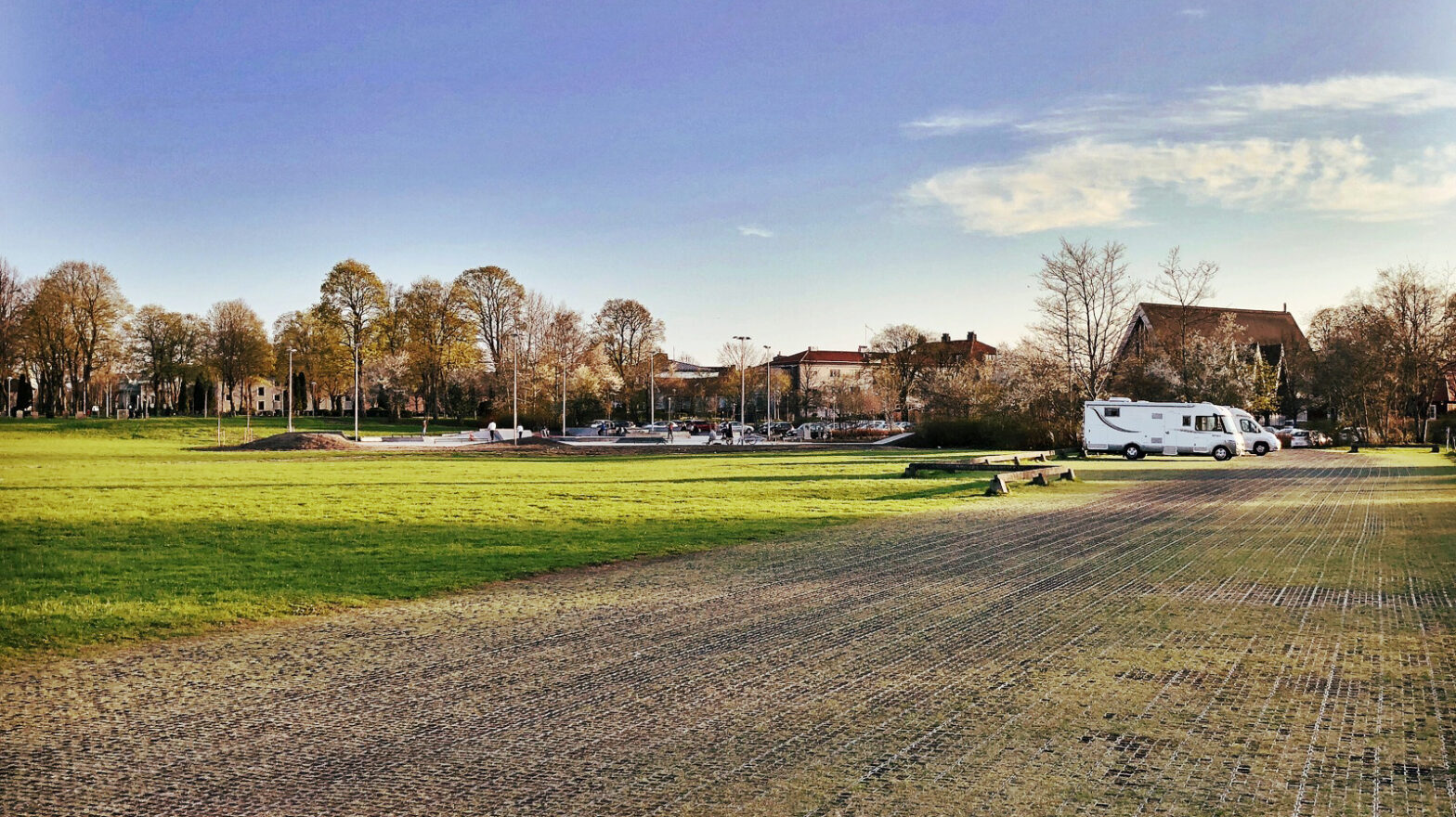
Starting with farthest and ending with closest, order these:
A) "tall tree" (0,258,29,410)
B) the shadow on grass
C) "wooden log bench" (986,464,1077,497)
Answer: "wooden log bench" (986,464,1077,497) < "tall tree" (0,258,29,410) < the shadow on grass

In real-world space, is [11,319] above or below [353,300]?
below

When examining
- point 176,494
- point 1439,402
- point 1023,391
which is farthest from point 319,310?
point 1439,402

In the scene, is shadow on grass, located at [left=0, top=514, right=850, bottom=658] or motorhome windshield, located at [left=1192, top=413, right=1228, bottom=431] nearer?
shadow on grass, located at [left=0, top=514, right=850, bottom=658]

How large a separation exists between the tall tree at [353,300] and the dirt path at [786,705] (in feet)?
216

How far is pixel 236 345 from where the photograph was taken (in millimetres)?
72562

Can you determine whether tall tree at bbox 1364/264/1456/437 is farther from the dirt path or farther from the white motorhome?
the dirt path

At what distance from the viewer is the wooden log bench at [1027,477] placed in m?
21.5

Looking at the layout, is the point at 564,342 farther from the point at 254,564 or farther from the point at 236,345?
the point at 254,564

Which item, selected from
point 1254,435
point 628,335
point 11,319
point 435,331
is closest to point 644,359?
point 628,335

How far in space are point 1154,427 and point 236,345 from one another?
202 feet

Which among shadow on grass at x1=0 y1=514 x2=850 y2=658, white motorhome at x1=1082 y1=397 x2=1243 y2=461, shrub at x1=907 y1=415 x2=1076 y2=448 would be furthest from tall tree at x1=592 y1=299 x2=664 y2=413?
shadow on grass at x1=0 y1=514 x2=850 y2=658

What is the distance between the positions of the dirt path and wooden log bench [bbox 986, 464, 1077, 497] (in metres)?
11.3

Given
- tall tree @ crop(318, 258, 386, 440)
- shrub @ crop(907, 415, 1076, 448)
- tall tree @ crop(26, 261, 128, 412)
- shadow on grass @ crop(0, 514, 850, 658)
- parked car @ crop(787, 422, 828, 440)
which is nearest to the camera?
shadow on grass @ crop(0, 514, 850, 658)

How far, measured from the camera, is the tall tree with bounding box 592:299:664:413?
83.7m
